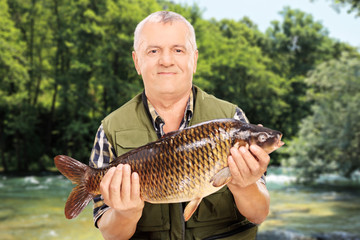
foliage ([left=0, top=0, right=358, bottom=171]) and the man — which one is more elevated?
foliage ([left=0, top=0, right=358, bottom=171])

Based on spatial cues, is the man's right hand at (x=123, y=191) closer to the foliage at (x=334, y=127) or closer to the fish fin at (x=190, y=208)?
the fish fin at (x=190, y=208)

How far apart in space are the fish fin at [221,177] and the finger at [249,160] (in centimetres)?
9

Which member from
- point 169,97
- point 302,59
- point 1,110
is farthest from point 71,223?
point 302,59

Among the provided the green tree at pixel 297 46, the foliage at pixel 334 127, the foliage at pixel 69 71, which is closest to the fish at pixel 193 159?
the foliage at pixel 334 127

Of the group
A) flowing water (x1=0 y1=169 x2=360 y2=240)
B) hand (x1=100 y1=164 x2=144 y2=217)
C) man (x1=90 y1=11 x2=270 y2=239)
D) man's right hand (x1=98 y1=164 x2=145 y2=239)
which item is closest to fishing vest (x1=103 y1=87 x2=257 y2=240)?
man (x1=90 y1=11 x2=270 y2=239)

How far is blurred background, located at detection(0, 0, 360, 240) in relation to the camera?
55.0ft

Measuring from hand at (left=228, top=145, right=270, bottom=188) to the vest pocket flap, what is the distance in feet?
1.90

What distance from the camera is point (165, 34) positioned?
1.90m

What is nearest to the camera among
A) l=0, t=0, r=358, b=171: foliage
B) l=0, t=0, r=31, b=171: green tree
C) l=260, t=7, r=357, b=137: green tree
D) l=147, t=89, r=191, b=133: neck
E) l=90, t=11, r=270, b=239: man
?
l=90, t=11, r=270, b=239: man

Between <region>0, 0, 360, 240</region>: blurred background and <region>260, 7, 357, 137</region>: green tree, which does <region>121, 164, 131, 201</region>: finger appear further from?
<region>260, 7, 357, 137</region>: green tree

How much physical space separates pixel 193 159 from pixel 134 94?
22960 mm

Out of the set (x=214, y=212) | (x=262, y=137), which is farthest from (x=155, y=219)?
(x=262, y=137)

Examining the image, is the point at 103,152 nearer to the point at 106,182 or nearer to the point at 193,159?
the point at 106,182

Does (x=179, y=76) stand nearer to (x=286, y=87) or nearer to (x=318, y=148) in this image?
(x=318, y=148)
